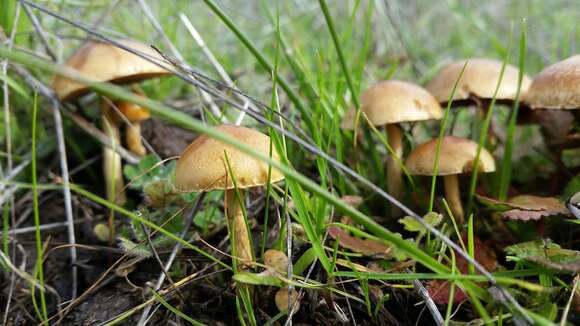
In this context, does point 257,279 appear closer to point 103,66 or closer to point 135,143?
point 103,66

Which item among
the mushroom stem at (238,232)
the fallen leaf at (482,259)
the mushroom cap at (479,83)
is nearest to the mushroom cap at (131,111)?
the mushroom stem at (238,232)

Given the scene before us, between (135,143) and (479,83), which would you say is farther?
(135,143)

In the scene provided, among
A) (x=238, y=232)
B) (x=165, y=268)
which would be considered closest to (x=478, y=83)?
(x=238, y=232)

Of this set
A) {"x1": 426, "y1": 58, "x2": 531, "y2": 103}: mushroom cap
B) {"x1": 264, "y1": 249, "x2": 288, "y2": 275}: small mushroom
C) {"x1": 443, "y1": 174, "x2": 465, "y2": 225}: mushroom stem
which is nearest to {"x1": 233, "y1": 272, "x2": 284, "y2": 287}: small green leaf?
{"x1": 264, "y1": 249, "x2": 288, "y2": 275}: small mushroom

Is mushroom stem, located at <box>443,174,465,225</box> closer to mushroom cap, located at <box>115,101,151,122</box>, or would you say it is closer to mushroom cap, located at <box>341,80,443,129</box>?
mushroom cap, located at <box>341,80,443,129</box>

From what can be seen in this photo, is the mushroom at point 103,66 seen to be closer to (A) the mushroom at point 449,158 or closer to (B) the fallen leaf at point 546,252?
(A) the mushroom at point 449,158

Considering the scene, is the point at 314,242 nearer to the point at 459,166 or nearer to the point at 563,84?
the point at 459,166
